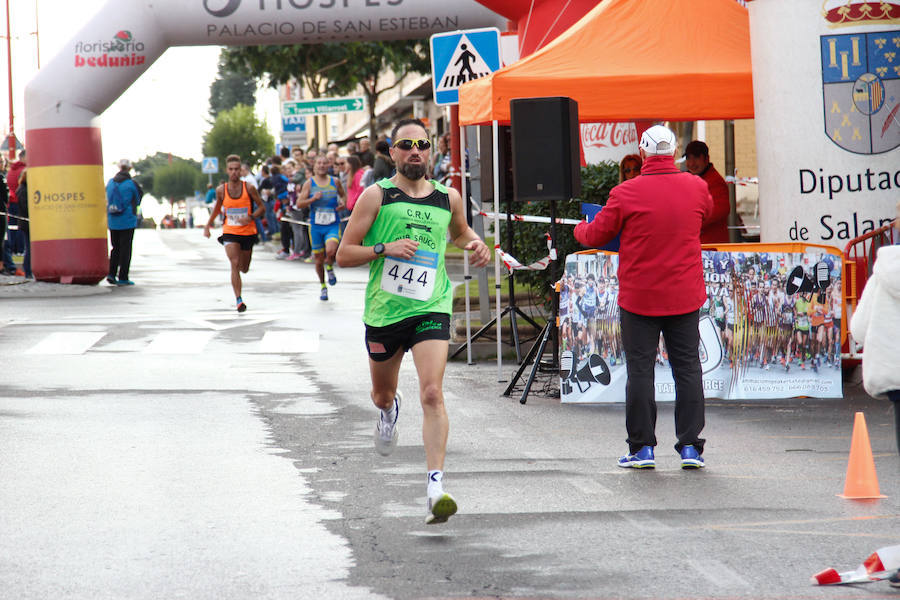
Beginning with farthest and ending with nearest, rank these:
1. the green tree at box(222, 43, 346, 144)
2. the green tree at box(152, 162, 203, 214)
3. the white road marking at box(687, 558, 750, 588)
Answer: the green tree at box(152, 162, 203, 214) → the green tree at box(222, 43, 346, 144) → the white road marking at box(687, 558, 750, 588)

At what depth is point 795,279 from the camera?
10953 millimetres

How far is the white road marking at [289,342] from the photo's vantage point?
46.9 ft

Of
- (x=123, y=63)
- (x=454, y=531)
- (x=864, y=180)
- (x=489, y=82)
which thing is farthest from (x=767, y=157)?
(x=123, y=63)

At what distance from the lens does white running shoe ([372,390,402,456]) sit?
7.80 metres

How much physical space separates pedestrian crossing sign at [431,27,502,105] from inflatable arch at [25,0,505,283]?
22.5 ft

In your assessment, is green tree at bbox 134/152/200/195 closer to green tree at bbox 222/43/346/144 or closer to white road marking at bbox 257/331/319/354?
green tree at bbox 222/43/346/144

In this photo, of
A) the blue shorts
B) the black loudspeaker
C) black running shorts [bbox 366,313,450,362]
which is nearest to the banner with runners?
the black loudspeaker

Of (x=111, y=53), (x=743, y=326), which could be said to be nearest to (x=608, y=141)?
(x=743, y=326)

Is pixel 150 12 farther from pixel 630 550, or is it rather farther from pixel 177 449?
pixel 630 550

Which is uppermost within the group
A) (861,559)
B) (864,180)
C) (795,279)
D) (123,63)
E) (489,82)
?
(123,63)

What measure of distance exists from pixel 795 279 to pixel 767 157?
154cm

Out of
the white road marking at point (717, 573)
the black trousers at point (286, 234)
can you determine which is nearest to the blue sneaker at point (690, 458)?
the white road marking at point (717, 573)

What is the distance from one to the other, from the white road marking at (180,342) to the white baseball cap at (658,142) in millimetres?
6949

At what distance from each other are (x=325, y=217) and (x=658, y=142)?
1300 cm
